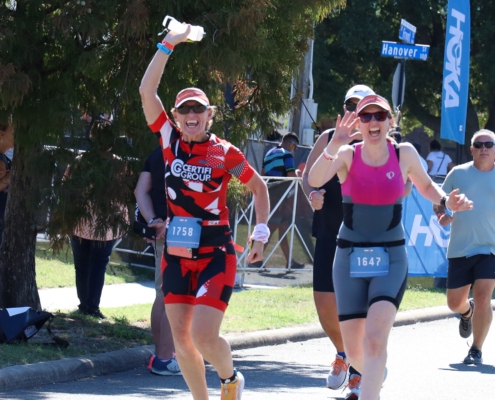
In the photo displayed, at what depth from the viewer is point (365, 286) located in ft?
16.3

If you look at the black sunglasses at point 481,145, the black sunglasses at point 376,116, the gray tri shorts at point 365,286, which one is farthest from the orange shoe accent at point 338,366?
the black sunglasses at point 481,145

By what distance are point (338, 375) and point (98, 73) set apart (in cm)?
327

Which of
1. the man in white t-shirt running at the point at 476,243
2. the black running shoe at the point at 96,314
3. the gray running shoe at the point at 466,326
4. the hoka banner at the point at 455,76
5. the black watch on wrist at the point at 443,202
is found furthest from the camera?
the hoka banner at the point at 455,76

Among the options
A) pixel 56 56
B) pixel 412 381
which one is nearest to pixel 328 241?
pixel 412 381

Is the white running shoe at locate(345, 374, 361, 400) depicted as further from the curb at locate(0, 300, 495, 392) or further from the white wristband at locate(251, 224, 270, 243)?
the curb at locate(0, 300, 495, 392)

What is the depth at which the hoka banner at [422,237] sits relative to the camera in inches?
507

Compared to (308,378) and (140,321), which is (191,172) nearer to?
(308,378)

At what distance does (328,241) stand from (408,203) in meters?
6.84

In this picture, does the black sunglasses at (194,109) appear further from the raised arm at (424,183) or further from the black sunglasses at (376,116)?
the raised arm at (424,183)

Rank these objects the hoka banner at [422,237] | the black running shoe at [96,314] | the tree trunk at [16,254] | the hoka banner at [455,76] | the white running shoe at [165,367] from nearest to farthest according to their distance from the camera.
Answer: the white running shoe at [165,367] → the tree trunk at [16,254] → the black running shoe at [96,314] → the hoka banner at [422,237] → the hoka banner at [455,76]

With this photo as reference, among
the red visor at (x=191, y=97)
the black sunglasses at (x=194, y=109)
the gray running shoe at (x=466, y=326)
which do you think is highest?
the red visor at (x=191, y=97)

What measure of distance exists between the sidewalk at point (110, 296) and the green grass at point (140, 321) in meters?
0.52

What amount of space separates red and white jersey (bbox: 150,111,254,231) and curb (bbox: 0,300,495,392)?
79.7 inches

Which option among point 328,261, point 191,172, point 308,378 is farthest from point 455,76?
point 191,172
